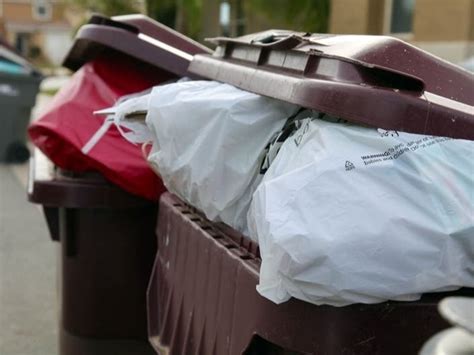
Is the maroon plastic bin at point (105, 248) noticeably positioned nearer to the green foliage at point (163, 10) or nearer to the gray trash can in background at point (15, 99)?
the gray trash can in background at point (15, 99)

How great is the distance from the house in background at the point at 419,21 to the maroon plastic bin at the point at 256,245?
8.66 m

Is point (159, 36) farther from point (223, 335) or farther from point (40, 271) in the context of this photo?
point (40, 271)

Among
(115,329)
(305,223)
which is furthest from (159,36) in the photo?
(305,223)

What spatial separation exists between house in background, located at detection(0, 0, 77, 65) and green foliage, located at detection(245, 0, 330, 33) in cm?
3730

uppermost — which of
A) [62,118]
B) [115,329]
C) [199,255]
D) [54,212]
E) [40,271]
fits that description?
[62,118]

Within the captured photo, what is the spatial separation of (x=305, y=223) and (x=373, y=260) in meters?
0.17

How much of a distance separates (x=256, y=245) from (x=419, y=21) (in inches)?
387

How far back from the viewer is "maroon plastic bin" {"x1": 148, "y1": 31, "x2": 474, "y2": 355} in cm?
175

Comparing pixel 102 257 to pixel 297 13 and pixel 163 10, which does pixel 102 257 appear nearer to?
pixel 297 13

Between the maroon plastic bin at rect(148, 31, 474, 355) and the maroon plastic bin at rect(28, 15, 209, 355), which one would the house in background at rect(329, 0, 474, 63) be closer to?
the maroon plastic bin at rect(28, 15, 209, 355)

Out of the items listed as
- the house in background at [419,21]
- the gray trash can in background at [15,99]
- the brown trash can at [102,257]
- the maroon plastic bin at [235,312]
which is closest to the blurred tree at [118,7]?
the house in background at [419,21]

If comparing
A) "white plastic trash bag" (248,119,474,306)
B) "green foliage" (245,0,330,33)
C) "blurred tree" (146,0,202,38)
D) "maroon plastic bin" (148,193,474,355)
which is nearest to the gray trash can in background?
"green foliage" (245,0,330,33)

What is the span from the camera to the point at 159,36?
11.7 ft

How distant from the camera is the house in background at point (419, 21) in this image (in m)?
10.6
